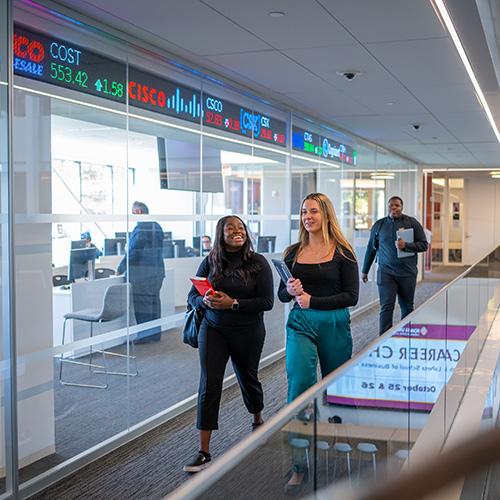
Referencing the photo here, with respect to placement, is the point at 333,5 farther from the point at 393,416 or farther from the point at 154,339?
the point at 154,339

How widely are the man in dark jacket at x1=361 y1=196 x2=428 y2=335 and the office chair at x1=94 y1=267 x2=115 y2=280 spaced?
11.4 ft

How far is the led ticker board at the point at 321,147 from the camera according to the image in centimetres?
880

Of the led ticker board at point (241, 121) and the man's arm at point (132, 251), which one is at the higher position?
the led ticker board at point (241, 121)

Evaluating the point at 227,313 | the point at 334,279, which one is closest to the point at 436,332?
the point at 334,279

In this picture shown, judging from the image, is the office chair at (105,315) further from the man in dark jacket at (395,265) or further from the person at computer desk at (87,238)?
the man in dark jacket at (395,265)

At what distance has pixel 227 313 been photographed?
449 cm

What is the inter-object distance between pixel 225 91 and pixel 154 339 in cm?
256

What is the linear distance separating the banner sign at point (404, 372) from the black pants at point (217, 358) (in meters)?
1.02

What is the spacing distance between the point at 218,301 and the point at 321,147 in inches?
227

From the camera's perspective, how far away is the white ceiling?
4352 mm

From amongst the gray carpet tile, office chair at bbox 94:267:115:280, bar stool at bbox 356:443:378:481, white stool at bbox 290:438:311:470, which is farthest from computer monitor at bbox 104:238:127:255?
white stool at bbox 290:438:311:470

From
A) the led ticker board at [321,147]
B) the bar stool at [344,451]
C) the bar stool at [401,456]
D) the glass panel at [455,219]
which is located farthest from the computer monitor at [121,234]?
the glass panel at [455,219]

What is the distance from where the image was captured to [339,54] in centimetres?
557

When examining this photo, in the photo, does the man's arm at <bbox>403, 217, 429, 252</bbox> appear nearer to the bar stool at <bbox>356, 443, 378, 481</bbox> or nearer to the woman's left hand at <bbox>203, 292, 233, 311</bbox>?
the woman's left hand at <bbox>203, 292, 233, 311</bbox>
